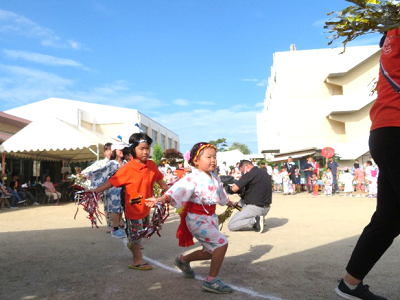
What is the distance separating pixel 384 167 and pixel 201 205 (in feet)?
5.93

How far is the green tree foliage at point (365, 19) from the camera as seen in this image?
231cm

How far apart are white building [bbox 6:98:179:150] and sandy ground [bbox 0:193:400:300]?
30.4 meters

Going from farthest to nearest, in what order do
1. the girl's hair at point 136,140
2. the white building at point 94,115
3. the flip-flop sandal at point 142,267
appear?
the white building at point 94,115 < the girl's hair at point 136,140 < the flip-flop sandal at point 142,267

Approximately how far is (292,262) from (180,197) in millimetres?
1792

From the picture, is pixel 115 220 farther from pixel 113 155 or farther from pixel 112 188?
pixel 113 155

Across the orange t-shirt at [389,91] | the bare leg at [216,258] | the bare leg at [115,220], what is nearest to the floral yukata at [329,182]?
the bare leg at [115,220]

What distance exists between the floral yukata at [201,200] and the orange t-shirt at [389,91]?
174 cm

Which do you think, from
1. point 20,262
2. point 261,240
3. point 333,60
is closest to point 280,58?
point 333,60

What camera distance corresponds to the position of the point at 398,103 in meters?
2.74

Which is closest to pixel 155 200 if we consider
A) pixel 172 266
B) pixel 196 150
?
pixel 196 150

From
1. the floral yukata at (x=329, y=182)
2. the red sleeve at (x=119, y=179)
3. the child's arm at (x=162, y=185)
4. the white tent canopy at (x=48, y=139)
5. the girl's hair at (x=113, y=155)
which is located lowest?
the floral yukata at (x=329, y=182)

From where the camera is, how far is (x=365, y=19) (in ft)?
7.95

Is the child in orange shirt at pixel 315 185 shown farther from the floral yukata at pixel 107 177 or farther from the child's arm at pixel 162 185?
the child's arm at pixel 162 185

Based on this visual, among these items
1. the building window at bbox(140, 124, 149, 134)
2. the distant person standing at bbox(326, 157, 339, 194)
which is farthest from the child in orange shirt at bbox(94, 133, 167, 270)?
the building window at bbox(140, 124, 149, 134)
